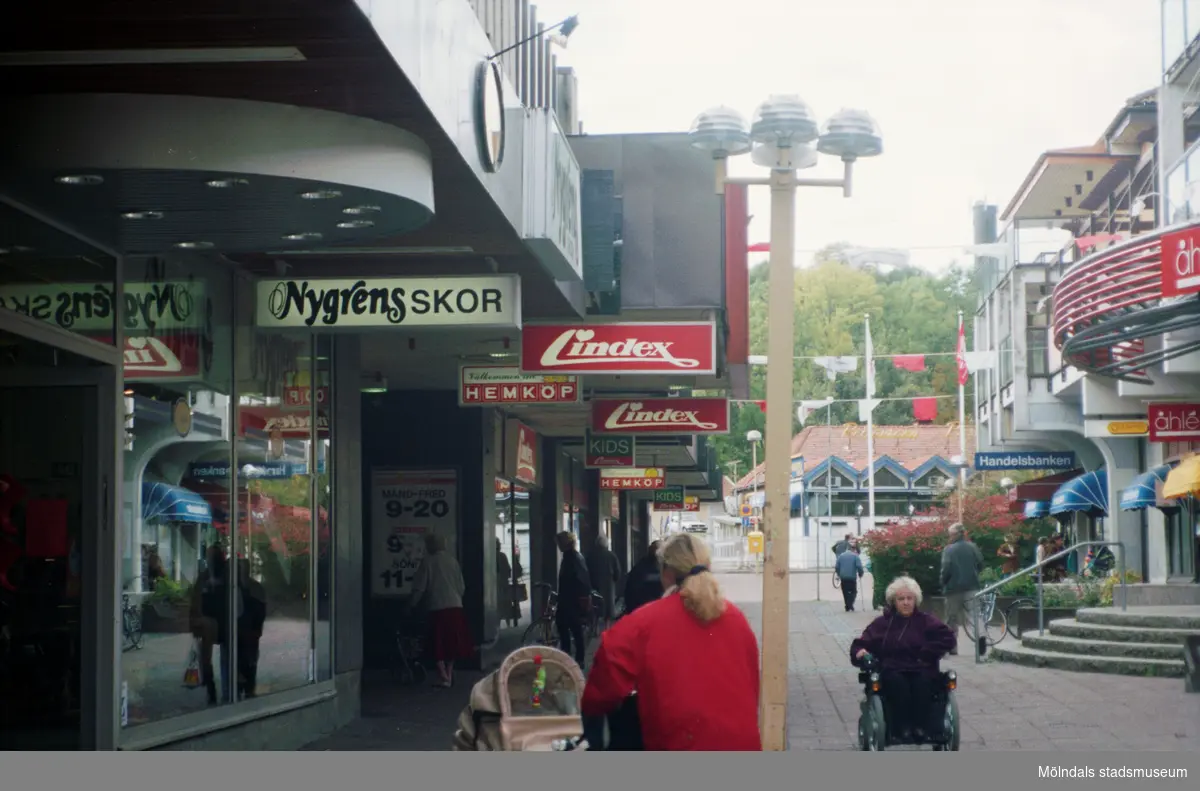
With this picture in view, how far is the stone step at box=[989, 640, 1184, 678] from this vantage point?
17.8 m

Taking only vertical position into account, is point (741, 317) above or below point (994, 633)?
above

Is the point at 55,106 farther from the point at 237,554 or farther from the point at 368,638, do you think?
the point at 368,638

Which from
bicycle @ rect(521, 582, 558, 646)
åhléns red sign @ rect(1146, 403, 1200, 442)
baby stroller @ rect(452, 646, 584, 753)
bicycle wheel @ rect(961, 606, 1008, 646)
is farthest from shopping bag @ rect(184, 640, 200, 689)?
åhléns red sign @ rect(1146, 403, 1200, 442)

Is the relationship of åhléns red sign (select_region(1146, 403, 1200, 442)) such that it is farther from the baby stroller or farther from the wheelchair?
the baby stroller

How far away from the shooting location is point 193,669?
10.5 metres

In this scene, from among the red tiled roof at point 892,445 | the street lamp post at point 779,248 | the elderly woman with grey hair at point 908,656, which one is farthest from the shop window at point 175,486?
the red tiled roof at point 892,445

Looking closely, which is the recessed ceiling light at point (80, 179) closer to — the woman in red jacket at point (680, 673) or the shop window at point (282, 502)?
the woman in red jacket at point (680, 673)

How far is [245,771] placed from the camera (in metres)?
9.01

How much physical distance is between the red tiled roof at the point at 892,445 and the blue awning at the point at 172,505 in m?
70.7

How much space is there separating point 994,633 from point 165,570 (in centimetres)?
1815

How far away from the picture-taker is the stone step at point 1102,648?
59.5 ft

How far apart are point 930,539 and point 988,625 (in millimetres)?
3955

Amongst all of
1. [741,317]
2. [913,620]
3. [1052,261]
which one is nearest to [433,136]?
[913,620]

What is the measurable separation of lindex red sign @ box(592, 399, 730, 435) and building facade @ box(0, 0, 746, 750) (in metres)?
2.22
